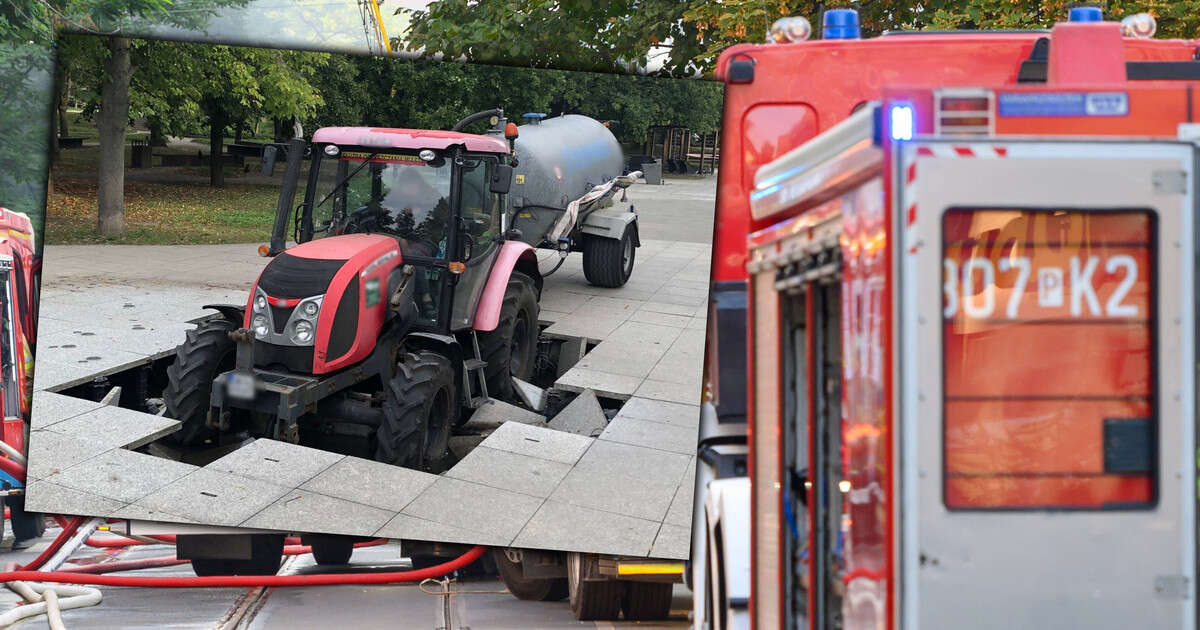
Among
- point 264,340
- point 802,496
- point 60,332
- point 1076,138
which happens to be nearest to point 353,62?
point 264,340

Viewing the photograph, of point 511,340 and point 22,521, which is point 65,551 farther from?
point 511,340

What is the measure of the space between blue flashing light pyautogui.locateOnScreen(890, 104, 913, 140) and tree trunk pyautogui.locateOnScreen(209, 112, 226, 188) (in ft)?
11.6

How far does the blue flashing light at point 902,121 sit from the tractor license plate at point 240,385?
3.22m

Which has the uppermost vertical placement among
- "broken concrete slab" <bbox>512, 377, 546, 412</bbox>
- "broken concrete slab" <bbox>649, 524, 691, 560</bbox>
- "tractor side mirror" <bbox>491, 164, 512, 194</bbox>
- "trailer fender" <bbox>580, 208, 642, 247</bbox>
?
"tractor side mirror" <bbox>491, 164, 512, 194</bbox>

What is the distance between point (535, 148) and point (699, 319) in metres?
1.03

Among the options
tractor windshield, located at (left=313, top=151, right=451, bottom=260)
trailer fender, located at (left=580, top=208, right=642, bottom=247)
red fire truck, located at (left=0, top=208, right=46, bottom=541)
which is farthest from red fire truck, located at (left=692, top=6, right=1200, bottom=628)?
red fire truck, located at (left=0, top=208, right=46, bottom=541)

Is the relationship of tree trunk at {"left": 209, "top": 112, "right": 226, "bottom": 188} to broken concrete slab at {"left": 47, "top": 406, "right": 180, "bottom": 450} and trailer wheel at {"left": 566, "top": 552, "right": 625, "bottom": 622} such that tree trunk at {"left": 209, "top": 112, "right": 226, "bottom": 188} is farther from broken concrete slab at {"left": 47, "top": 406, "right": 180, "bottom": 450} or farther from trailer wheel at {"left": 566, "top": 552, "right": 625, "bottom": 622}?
trailer wheel at {"left": 566, "top": 552, "right": 625, "bottom": 622}

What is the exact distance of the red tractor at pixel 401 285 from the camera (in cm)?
493

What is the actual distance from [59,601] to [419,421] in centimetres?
213

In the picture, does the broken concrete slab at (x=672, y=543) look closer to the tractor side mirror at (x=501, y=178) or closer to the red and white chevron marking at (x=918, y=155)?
the tractor side mirror at (x=501, y=178)

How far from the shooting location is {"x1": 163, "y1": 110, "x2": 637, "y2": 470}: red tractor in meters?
4.93

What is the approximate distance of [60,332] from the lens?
5.20 metres

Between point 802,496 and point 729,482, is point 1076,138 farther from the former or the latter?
point 729,482

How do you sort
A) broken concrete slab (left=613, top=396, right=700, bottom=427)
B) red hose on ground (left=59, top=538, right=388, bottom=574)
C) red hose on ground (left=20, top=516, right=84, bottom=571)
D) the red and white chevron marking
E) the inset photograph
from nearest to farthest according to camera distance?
the red and white chevron marking, broken concrete slab (left=613, top=396, right=700, bottom=427), the inset photograph, red hose on ground (left=20, top=516, right=84, bottom=571), red hose on ground (left=59, top=538, right=388, bottom=574)
